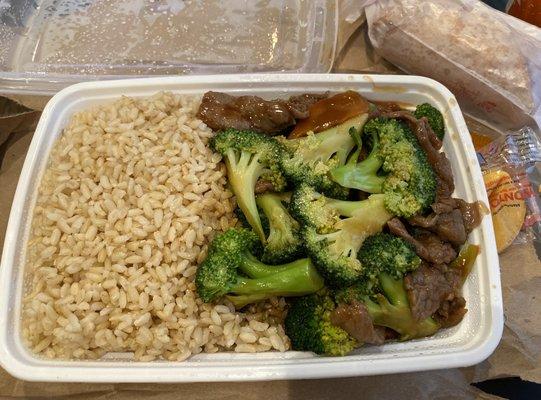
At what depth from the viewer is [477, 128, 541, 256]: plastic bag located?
8.89 ft

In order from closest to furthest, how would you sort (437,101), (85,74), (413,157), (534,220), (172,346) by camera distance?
(172,346) → (413,157) → (437,101) → (534,220) → (85,74)

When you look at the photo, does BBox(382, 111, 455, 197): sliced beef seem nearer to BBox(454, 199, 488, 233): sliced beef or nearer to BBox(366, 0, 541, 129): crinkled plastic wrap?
BBox(454, 199, 488, 233): sliced beef

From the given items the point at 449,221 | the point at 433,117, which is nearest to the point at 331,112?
the point at 433,117

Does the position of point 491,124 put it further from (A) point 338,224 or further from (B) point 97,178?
(B) point 97,178

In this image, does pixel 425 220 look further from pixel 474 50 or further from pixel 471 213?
pixel 474 50

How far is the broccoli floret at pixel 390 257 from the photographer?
6.40ft

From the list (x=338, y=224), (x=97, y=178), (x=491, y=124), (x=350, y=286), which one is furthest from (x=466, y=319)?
(x=97, y=178)

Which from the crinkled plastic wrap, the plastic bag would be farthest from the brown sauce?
the plastic bag

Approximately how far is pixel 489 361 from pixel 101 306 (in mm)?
1994

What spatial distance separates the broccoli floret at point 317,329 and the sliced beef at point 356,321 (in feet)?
0.12

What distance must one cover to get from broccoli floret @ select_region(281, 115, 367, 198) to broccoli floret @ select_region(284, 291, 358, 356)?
0.49 meters

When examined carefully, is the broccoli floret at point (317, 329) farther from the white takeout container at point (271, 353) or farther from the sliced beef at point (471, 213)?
the sliced beef at point (471, 213)

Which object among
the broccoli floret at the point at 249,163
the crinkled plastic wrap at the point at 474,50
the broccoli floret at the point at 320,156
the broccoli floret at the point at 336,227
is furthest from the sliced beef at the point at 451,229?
the crinkled plastic wrap at the point at 474,50

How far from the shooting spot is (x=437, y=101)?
97.6 inches
